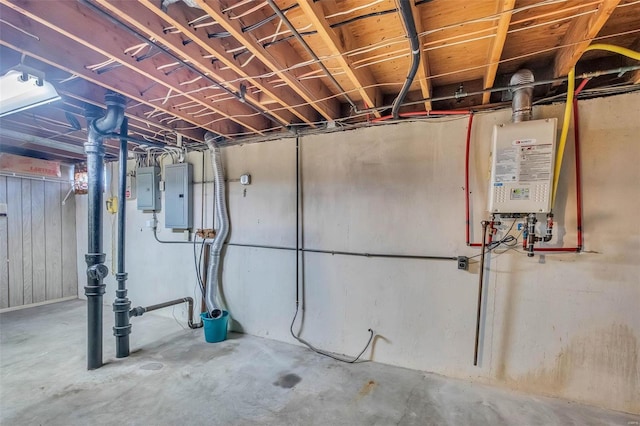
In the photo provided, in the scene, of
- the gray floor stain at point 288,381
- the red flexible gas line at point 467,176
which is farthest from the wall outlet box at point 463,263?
the gray floor stain at point 288,381

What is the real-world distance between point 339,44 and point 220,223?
248 cm

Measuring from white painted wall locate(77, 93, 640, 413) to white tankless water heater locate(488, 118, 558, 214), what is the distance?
254 millimetres

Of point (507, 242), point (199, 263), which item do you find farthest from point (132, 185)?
point (507, 242)

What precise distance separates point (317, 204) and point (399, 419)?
1.95 m

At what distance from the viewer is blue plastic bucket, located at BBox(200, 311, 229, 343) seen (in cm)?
316

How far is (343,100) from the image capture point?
2836 millimetres

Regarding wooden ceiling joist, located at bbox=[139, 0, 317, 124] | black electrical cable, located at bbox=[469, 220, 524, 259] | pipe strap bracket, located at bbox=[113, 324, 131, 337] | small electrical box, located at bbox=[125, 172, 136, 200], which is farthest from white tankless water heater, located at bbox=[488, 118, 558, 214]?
small electrical box, located at bbox=[125, 172, 136, 200]

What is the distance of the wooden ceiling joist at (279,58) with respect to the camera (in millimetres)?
1393

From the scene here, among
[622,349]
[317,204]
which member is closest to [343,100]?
[317,204]

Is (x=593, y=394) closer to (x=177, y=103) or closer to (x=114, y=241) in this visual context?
(x=177, y=103)

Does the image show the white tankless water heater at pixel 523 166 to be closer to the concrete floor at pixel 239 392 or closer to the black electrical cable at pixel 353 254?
the black electrical cable at pixel 353 254

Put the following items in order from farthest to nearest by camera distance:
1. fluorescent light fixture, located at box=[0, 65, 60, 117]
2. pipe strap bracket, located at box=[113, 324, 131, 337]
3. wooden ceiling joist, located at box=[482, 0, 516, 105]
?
pipe strap bracket, located at box=[113, 324, 131, 337] < fluorescent light fixture, located at box=[0, 65, 60, 117] < wooden ceiling joist, located at box=[482, 0, 516, 105]

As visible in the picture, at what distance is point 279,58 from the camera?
6.08 feet

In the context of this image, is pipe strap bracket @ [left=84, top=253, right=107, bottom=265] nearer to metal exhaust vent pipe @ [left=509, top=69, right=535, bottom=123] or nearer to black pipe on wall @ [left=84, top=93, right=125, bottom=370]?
black pipe on wall @ [left=84, top=93, right=125, bottom=370]
